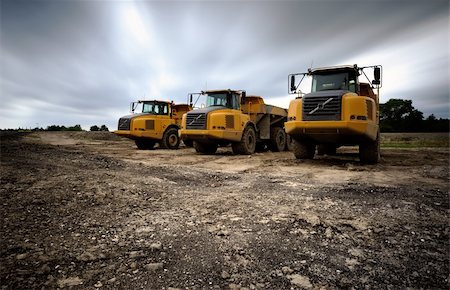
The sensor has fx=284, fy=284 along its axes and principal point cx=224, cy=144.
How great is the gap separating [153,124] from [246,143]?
5.28 metres

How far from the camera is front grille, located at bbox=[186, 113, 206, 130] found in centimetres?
1082

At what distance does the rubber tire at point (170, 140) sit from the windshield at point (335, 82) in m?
8.62

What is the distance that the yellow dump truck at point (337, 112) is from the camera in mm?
7051

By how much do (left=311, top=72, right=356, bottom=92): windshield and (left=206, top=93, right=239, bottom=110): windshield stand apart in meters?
3.81

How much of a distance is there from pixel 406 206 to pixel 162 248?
300 centimetres

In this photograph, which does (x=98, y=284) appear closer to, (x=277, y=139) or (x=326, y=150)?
(x=326, y=150)

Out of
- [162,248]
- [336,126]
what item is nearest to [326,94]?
[336,126]

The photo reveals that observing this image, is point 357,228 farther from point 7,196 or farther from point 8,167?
point 8,167

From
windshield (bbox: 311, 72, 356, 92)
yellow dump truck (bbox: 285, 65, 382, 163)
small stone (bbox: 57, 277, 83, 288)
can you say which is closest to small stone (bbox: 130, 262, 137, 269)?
small stone (bbox: 57, 277, 83, 288)

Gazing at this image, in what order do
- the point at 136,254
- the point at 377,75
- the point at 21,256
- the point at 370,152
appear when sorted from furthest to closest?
the point at 370,152 → the point at 377,75 → the point at 136,254 → the point at 21,256

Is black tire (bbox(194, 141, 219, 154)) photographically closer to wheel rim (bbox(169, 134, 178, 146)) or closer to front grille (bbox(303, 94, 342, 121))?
wheel rim (bbox(169, 134, 178, 146))

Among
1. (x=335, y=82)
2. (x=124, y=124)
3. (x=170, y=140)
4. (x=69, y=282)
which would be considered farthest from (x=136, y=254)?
(x=170, y=140)

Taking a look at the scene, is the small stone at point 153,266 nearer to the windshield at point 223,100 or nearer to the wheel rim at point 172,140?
the windshield at point 223,100

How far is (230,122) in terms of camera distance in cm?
1076
